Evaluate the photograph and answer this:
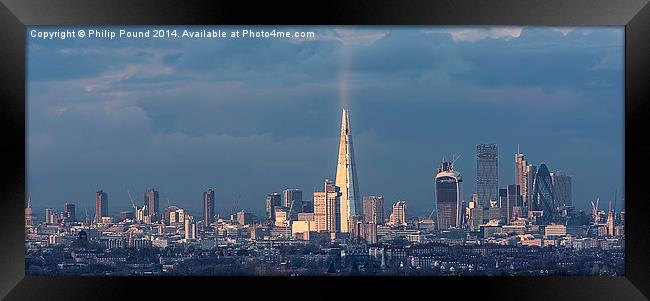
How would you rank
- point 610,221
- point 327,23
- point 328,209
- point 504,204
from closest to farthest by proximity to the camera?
point 327,23 < point 610,221 < point 328,209 < point 504,204

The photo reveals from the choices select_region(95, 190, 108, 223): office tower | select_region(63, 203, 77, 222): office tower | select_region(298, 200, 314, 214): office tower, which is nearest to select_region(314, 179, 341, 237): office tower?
select_region(298, 200, 314, 214): office tower

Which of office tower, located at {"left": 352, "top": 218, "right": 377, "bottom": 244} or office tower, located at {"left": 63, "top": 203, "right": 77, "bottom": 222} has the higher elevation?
office tower, located at {"left": 63, "top": 203, "right": 77, "bottom": 222}

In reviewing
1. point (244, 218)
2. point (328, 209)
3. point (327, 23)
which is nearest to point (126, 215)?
point (244, 218)

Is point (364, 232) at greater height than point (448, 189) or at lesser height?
lesser

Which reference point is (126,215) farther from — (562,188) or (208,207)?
(562,188)

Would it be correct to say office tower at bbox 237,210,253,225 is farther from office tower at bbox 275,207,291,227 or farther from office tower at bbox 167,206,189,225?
office tower at bbox 167,206,189,225

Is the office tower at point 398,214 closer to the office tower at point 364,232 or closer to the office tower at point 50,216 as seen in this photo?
the office tower at point 364,232
